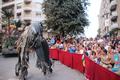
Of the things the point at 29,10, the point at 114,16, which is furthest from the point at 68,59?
the point at 29,10

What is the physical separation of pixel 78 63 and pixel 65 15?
20.6 metres

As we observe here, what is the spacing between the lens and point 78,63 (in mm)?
18359

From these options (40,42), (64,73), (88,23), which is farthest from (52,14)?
(40,42)

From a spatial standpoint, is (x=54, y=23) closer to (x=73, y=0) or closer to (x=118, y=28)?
(x=73, y=0)

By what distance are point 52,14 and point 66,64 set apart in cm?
1768

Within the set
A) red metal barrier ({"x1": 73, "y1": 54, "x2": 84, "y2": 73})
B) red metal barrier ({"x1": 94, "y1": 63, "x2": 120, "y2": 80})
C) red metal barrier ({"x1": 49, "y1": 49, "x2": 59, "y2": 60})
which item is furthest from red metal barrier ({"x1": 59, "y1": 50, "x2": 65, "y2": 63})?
red metal barrier ({"x1": 94, "y1": 63, "x2": 120, "y2": 80})

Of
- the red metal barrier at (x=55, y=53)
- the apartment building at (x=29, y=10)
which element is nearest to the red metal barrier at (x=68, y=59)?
the red metal barrier at (x=55, y=53)

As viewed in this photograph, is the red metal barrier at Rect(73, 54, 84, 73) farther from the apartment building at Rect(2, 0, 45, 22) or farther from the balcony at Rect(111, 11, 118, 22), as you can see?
the apartment building at Rect(2, 0, 45, 22)

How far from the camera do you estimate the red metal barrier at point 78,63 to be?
17.6 metres

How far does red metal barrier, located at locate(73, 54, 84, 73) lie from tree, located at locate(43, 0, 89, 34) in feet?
62.2

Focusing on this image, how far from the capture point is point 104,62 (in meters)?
14.1

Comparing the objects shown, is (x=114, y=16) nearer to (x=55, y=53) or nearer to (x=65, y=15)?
(x=65, y=15)

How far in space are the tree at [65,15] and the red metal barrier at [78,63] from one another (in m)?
19.0

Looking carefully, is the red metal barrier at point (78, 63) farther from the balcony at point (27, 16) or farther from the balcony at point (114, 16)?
the balcony at point (27, 16)
